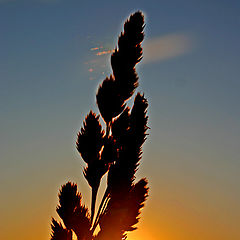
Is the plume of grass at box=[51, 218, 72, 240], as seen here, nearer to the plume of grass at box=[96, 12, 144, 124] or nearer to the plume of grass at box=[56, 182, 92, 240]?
the plume of grass at box=[56, 182, 92, 240]

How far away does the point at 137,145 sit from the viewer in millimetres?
3736

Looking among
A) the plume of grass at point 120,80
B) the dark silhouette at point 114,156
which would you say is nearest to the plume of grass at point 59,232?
the dark silhouette at point 114,156

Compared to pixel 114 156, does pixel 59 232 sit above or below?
below

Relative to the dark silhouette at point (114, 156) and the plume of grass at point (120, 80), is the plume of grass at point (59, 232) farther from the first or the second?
the plume of grass at point (120, 80)

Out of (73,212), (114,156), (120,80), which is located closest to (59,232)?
(73,212)

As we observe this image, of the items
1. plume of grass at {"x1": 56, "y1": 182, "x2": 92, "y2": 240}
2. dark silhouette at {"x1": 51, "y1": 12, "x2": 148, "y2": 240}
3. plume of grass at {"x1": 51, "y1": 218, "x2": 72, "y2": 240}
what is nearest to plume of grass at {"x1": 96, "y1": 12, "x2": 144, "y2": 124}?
dark silhouette at {"x1": 51, "y1": 12, "x2": 148, "y2": 240}

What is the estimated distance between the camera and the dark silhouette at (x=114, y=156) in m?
3.71

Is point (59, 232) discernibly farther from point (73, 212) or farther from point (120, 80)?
point (120, 80)

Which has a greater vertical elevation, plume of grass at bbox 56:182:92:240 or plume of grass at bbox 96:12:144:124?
plume of grass at bbox 96:12:144:124

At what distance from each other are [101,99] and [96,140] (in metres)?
0.38

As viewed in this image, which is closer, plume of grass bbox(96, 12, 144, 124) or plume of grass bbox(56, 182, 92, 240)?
plume of grass bbox(56, 182, 92, 240)

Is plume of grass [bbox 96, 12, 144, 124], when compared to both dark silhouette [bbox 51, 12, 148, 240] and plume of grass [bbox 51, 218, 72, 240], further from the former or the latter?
plume of grass [bbox 51, 218, 72, 240]

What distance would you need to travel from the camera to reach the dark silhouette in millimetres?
3707

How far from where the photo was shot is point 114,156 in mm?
3797
